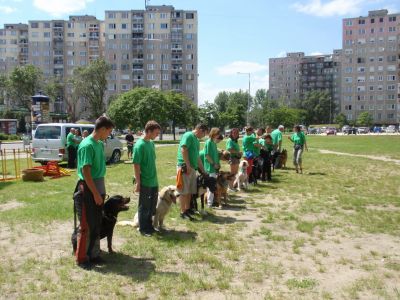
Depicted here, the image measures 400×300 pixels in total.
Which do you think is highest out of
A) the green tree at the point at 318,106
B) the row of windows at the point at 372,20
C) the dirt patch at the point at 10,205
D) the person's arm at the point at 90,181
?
the row of windows at the point at 372,20

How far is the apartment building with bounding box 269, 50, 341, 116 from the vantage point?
490 ft

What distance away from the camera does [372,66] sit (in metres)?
117

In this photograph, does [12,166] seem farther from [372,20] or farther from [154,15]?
[372,20]

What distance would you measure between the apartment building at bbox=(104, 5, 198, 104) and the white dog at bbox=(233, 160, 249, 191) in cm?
9009

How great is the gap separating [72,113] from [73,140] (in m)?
78.4

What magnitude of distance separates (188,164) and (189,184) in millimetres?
414

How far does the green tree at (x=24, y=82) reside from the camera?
77.5 meters

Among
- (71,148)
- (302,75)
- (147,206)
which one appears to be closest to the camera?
(147,206)

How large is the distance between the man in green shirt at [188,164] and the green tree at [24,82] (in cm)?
7650

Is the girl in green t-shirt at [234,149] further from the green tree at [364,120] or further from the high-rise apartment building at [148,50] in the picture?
the green tree at [364,120]

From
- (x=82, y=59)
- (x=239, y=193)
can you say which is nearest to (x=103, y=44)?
(x=82, y=59)

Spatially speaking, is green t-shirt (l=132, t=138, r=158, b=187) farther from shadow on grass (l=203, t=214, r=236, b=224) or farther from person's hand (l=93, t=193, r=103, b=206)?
shadow on grass (l=203, t=214, r=236, b=224)

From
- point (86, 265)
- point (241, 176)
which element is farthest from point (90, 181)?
point (241, 176)

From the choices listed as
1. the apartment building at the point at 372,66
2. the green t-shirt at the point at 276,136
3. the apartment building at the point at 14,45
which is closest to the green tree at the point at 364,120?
the apartment building at the point at 372,66
